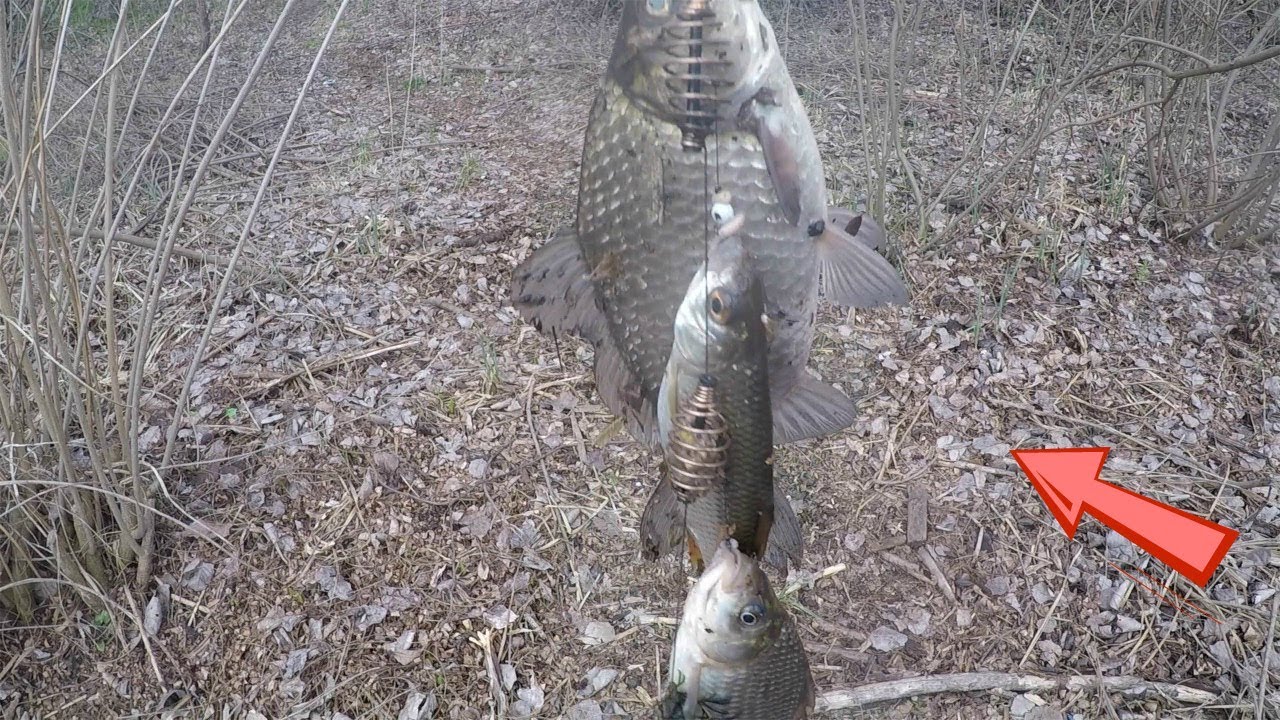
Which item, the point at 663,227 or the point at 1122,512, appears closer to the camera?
the point at 663,227

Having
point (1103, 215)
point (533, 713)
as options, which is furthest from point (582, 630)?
point (1103, 215)

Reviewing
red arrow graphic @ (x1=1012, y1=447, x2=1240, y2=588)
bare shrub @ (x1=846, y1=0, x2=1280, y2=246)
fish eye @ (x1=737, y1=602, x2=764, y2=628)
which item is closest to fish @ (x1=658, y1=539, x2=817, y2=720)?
fish eye @ (x1=737, y1=602, x2=764, y2=628)

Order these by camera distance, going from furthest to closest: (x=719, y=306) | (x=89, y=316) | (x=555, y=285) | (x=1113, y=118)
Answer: (x=1113, y=118) < (x=89, y=316) < (x=555, y=285) < (x=719, y=306)

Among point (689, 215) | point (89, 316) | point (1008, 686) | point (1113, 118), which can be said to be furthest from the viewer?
point (1113, 118)

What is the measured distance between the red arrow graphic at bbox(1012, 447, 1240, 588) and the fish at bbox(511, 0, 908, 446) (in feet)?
6.79

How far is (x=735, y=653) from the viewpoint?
1127mm

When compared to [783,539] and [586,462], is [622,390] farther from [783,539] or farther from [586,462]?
[586,462]

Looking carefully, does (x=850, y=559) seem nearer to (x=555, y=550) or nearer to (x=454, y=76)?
(x=555, y=550)

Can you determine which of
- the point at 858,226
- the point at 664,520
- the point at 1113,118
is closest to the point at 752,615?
the point at 664,520

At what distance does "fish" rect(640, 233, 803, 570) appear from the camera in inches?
36.6

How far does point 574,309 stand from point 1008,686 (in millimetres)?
1978

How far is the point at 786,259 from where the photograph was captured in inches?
43.3

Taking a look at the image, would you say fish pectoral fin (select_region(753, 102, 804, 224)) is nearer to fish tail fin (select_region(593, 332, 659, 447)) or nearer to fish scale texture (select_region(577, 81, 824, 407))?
fish scale texture (select_region(577, 81, 824, 407))

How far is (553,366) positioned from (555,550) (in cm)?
84
